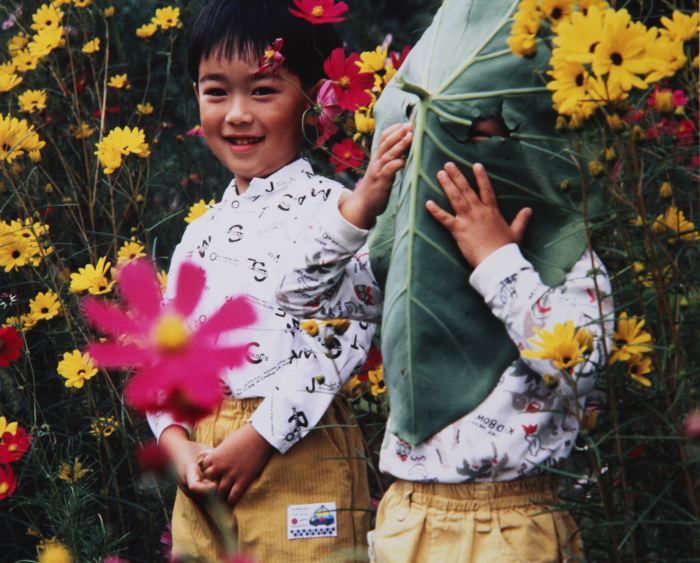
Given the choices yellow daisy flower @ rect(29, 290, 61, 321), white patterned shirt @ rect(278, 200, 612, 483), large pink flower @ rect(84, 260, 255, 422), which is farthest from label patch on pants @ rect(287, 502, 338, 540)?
large pink flower @ rect(84, 260, 255, 422)

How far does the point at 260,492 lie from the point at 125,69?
179 centimetres

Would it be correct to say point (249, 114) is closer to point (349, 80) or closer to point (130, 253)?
point (349, 80)

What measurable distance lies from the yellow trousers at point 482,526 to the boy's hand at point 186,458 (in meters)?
0.40

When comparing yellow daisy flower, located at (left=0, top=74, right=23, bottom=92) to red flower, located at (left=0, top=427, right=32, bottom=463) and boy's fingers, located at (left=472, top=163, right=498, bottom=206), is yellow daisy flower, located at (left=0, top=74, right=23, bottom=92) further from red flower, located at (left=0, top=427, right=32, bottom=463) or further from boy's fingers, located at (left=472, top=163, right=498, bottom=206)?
boy's fingers, located at (left=472, top=163, right=498, bottom=206)

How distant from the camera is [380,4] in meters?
3.70

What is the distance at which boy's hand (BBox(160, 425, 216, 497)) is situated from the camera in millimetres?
1747

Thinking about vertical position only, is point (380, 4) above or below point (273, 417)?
above

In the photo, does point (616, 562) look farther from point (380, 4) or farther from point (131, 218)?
point (380, 4)

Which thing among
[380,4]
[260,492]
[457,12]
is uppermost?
[380,4]

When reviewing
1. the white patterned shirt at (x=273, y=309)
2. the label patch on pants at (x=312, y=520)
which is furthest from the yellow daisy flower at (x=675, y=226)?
the label patch on pants at (x=312, y=520)

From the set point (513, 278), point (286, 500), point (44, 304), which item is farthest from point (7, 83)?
point (513, 278)

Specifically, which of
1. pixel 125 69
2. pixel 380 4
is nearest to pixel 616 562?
pixel 125 69

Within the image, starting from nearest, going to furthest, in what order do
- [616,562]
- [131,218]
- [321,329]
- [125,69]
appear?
[616,562] < [321,329] < [131,218] < [125,69]

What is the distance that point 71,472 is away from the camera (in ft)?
7.32
